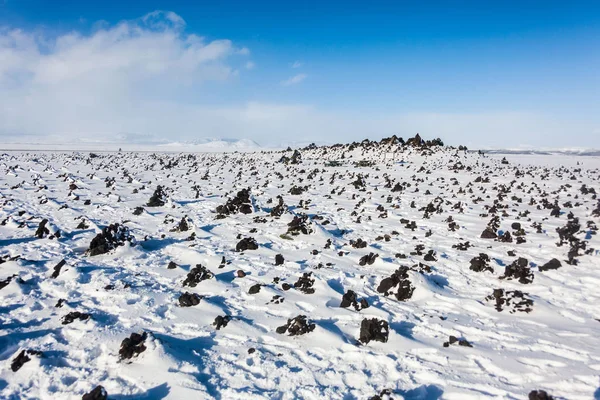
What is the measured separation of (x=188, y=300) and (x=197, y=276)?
107 cm

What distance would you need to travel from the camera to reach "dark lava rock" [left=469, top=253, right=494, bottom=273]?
8.25m

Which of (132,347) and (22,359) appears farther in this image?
(132,347)

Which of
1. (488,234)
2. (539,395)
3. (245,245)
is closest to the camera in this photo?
(539,395)

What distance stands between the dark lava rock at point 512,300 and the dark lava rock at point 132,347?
636 cm

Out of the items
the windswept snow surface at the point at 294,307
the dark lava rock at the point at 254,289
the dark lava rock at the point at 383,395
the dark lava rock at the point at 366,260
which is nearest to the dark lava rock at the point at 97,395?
the windswept snow surface at the point at 294,307

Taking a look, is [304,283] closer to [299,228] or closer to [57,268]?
[299,228]

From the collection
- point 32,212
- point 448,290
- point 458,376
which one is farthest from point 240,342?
point 32,212

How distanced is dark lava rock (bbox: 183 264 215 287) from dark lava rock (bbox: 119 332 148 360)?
2.28 m

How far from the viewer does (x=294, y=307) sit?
21.7 ft

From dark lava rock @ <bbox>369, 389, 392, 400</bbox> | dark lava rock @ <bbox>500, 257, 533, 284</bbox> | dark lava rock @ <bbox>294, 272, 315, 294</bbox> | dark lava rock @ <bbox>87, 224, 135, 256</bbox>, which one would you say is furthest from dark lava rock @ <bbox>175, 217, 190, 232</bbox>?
dark lava rock @ <bbox>500, 257, 533, 284</bbox>

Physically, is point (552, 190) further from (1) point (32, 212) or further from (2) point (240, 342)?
(1) point (32, 212)

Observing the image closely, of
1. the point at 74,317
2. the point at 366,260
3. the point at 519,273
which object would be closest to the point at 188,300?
the point at 74,317

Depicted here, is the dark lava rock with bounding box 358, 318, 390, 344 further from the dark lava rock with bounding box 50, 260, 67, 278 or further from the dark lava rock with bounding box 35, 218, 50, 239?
the dark lava rock with bounding box 35, 218, 50, 239

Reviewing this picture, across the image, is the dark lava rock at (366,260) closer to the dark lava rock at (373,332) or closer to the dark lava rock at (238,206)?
the dark lava rock at (373,332)
